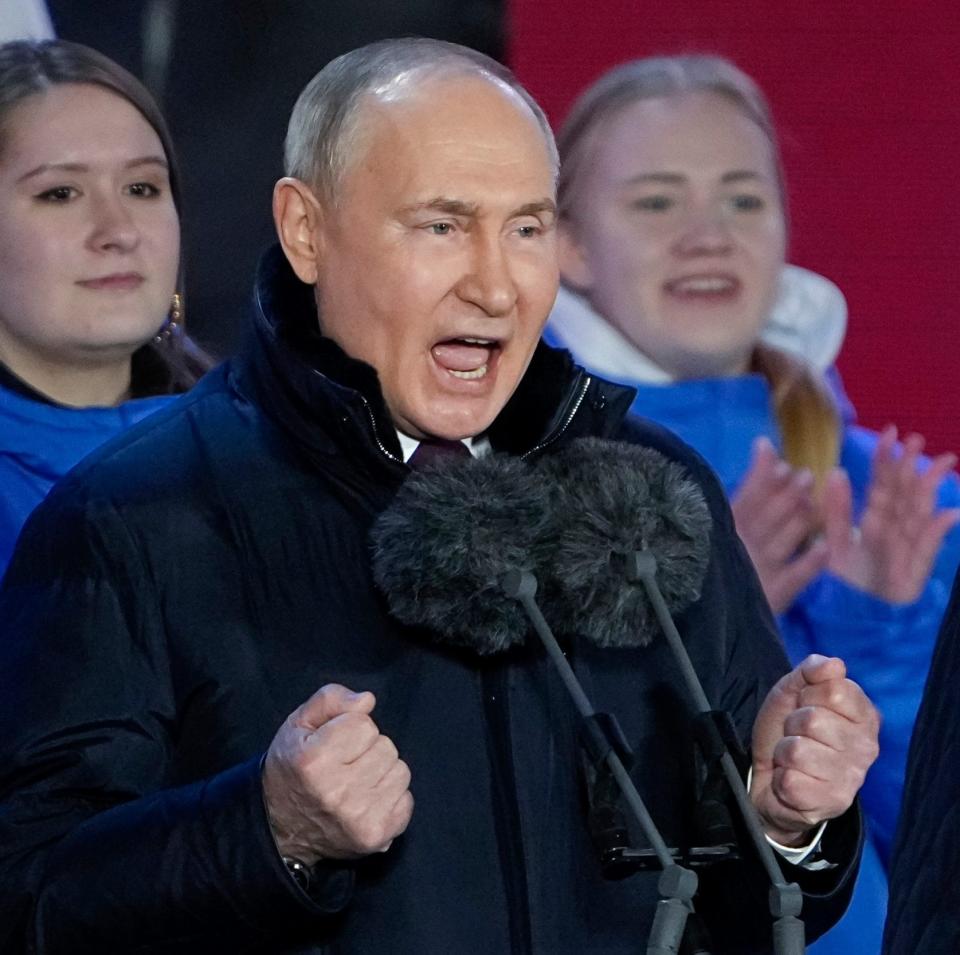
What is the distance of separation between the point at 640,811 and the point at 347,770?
23 centimetres

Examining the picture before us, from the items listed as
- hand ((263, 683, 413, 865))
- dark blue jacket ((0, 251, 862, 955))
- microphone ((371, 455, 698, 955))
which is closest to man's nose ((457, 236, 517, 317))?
dark blue jacket ((0, 251, 862, 955))

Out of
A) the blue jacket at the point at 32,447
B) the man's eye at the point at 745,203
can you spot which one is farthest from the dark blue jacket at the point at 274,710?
the man's eye at the point at 745,203

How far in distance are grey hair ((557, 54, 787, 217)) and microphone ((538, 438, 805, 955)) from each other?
1120mm

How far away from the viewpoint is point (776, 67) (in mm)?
2686

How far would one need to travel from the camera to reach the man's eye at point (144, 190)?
239 centimetres

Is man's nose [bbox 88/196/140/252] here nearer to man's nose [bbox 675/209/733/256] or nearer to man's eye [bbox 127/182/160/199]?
man's eye [bbox 127/182/160/199]

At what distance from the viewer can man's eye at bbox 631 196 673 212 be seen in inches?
105

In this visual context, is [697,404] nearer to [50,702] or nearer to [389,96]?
[389,96]

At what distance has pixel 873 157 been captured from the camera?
2.71 m

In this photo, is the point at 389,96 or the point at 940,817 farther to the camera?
the point at 389,96

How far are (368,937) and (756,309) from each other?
50.8 inches

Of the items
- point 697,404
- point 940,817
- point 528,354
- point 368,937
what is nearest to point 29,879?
point 368,937

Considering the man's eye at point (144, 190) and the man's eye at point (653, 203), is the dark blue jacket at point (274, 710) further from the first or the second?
the man's eye at point (653, 203)

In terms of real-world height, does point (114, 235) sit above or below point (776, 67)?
below
